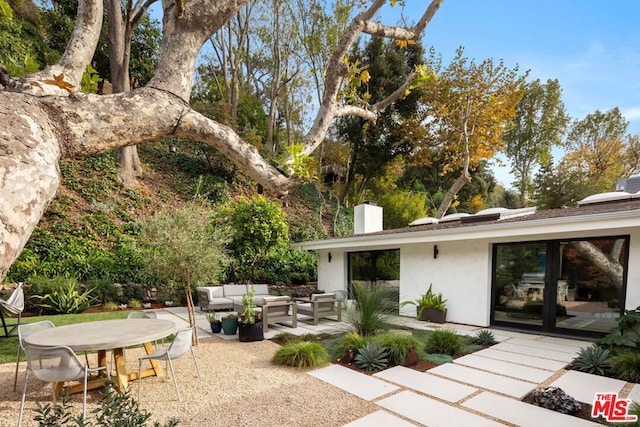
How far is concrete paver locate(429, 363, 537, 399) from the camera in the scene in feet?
13.7

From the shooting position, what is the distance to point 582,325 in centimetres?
669

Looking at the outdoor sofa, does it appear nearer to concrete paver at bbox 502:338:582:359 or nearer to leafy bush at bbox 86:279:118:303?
leafy bush at bbox 86:279:118:303

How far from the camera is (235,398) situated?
4.02 metres

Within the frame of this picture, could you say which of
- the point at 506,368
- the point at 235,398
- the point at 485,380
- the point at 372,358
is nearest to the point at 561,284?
the point at 506,368

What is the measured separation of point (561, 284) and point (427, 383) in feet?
14.9

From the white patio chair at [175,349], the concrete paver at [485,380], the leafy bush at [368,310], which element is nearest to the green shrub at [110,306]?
the white patio chair at [175,349]

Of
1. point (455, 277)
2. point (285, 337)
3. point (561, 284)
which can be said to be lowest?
point (285, 337)

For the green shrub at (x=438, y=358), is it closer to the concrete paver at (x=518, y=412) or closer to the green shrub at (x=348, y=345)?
the green shrub at (x=348, y=345)

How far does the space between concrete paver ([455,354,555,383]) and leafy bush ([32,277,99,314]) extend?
9.66 metres

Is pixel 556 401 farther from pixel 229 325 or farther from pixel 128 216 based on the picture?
pixel 128 216

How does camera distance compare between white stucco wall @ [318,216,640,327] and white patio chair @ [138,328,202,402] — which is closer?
white patio chair @ [138,328,202,402]

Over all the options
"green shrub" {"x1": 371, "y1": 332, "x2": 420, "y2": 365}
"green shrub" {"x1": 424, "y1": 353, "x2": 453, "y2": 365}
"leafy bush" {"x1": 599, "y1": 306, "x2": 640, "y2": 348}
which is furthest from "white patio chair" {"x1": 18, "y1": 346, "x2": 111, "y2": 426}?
"leafy bush" {"x1": 599, "y1": 306, "x2": 640, "y2": 348}

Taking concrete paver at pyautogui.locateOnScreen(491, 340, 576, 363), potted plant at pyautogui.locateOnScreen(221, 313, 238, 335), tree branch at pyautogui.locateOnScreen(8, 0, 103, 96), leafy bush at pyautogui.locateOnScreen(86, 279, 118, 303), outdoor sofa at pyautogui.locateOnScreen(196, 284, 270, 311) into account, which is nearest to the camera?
tree branch at pyautogui.locateOnScreen(8, 0, 103, 96)

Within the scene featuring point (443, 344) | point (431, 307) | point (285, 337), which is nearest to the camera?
point (443, 344)
